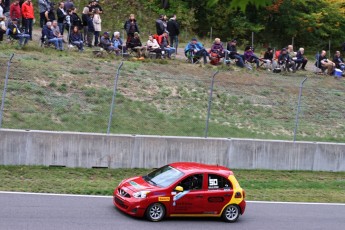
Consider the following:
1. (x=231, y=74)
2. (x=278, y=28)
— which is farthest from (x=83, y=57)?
(x=278, y=28)

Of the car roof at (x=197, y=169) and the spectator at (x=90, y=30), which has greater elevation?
the spectator at (x=90, y=30)

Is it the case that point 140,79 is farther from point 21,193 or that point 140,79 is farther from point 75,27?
point 21,193

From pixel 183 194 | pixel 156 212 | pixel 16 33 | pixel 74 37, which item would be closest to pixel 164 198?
pixel 156 212

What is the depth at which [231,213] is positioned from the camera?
1499cm

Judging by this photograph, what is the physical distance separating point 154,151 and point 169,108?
301 cm

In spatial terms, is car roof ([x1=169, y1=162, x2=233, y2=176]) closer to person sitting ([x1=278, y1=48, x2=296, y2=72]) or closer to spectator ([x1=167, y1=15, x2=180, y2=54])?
spectator ([x1=167, y1=15, x2=180, y2=54])

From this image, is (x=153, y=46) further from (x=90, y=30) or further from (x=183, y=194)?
(x=183, y=194)

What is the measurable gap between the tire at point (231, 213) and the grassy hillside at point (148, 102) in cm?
590

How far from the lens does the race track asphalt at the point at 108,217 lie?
13.5 metres

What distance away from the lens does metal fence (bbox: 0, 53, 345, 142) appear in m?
20.1

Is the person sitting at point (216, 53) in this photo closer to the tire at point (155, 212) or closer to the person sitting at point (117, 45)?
the person sitting at point (117, 45)

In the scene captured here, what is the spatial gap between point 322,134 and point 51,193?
405 inches

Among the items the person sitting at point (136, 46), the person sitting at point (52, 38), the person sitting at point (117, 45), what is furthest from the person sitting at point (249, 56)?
the person sitting at point (52, 38)

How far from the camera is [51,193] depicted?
54.2ft
